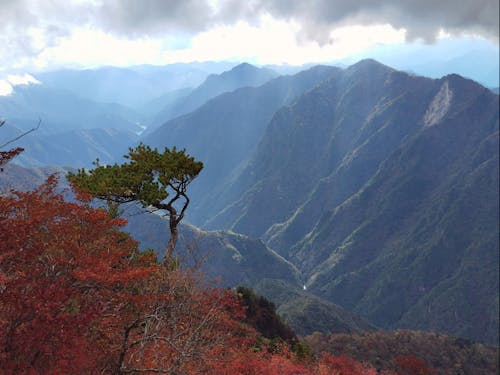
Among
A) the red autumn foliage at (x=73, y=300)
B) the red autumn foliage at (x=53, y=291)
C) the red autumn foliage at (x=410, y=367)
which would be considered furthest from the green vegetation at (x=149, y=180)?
the red autumn foliage at (x=410, y=367)

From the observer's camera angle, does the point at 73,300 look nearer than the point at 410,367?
Yes

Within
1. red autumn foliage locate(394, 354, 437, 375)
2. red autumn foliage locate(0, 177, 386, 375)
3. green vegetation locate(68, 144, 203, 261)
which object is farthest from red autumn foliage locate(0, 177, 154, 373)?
red autumn foliage locate(394, 354, 437, 375)

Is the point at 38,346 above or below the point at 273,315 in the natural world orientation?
below

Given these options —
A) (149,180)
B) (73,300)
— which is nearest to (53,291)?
(73,300)

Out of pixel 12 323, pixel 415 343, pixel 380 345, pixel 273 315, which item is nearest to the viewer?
pixel 12 323

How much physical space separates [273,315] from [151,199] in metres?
76.1

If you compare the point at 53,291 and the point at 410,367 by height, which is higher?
the point at 410,367

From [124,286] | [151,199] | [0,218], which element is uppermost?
[151,199]

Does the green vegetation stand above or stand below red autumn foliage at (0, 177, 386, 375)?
above

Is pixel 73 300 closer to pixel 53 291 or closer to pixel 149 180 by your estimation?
pixel 53 291

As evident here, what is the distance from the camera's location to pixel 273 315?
105m

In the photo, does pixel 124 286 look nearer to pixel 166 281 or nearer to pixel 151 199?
pixel 166 281

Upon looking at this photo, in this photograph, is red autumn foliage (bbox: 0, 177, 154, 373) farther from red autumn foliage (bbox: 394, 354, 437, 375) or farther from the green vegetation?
red autumn foliage (bbox: 394, 354, 437, 375)

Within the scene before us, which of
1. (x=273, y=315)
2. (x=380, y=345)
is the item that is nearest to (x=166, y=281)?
(x=273, y=315)
